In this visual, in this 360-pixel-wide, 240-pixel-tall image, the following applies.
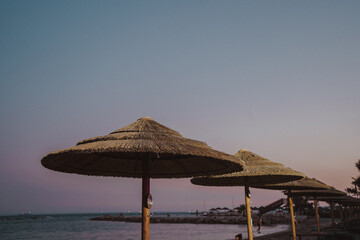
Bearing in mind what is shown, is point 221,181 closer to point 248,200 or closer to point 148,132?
point 248,200

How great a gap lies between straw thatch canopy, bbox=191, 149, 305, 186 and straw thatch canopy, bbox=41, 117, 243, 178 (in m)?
1.50

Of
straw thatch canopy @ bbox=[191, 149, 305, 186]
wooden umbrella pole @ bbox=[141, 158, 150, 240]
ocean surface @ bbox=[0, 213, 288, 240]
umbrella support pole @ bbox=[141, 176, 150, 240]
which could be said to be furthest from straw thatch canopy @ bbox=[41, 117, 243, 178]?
ocean surface @ bbox=[0, 213, 288, 240]

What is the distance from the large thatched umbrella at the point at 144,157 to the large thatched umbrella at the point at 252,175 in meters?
1.53

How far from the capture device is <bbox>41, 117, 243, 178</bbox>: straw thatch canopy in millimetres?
3305

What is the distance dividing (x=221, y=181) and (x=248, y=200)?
95 centimetres

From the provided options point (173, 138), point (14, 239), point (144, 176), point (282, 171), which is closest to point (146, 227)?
point (144, 176)

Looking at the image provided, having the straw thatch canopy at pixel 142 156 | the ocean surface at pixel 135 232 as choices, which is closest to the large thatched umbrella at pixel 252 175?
the straw thatch canopy at pixel 142 156

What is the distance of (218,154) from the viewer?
3.70 m

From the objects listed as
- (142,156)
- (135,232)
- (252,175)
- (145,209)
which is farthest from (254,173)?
(135,232)

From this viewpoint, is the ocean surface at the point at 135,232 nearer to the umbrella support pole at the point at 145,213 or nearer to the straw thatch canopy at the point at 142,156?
the straw thatch canopy at the point at 142,156

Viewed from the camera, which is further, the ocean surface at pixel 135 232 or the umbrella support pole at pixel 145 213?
the ocean surface at pixel 135 232

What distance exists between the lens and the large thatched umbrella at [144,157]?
3.31 m

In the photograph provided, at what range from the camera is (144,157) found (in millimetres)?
4469

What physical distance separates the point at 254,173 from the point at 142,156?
261 cm
